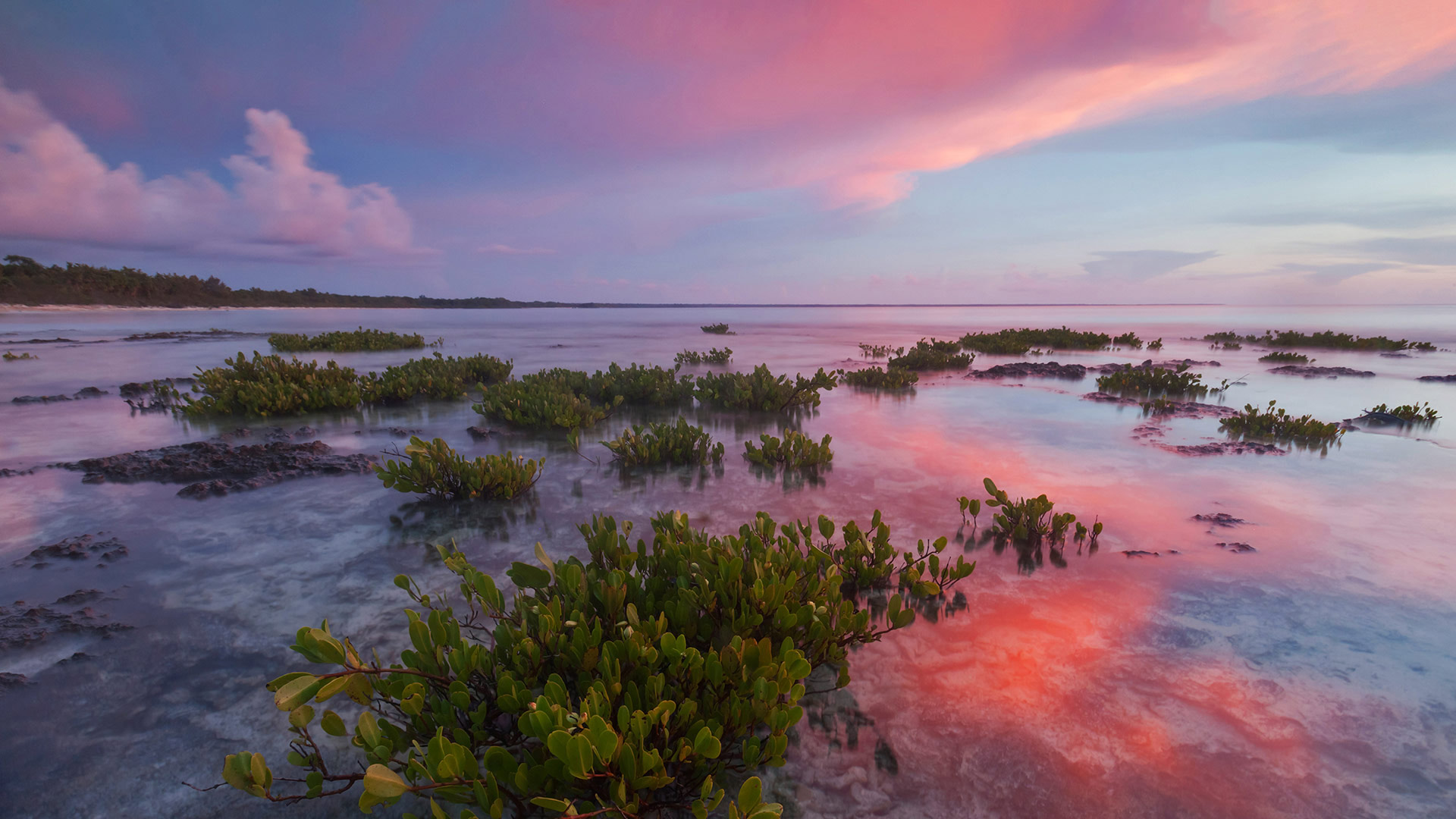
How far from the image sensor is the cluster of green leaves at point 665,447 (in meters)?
6.64

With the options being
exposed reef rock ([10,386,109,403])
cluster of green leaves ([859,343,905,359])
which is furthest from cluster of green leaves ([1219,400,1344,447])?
exposed reef rock ([10,386,109,403])

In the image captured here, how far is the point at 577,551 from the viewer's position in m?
4.46

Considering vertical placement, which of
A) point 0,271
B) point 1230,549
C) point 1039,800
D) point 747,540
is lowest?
point 1039,800

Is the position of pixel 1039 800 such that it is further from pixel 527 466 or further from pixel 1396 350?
pixel 1396 350

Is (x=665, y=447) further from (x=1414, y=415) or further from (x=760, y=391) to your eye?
(x=1414, y=415)

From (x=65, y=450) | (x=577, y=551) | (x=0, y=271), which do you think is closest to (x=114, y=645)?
(x=577, y=551)

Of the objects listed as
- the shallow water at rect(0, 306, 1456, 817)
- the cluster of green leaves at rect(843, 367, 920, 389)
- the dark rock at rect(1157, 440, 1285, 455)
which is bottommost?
the shallow water at rect(0, 306, 1456, 817)

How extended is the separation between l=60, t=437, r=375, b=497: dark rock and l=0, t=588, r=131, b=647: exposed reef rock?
2187 mm

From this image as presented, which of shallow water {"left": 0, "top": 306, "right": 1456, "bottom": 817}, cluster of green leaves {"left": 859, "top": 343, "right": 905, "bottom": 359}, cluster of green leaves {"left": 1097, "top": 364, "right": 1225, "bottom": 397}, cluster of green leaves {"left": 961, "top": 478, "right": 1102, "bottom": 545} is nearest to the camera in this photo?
shallow water {"left": 0, "top": 306, "right": 1456, "bottom": 817}

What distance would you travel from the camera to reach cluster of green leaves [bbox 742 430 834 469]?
21.4 ft

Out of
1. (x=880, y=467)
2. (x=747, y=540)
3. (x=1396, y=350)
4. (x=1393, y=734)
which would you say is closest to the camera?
(x=1393, y=734)

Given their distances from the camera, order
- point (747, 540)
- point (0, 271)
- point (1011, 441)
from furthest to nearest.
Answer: point (0, 271) → point (1011, 441) → point (747, 540)

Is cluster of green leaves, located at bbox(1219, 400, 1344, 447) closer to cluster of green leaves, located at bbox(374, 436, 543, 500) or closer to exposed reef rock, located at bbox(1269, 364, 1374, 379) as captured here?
exposed reef rock, located at bbox(1269, 364, 1374, 379)

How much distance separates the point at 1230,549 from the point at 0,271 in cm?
8585
